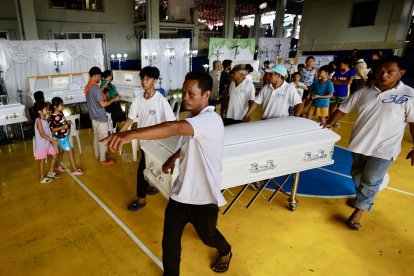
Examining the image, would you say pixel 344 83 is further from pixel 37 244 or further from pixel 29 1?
pixel 29 1

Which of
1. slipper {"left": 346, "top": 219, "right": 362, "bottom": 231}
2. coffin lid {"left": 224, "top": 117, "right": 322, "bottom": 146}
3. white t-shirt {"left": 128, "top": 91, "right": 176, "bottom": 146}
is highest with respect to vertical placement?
white t-shirt {"left": 128, "top": 91, "right": 176, "bottom": 146}

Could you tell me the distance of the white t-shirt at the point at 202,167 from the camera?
165 cm

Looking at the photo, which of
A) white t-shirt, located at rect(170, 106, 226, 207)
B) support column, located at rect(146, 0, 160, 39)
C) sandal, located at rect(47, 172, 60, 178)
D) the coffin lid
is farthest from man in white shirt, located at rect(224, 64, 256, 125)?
support column, located at rect(146, 0, 160, 39)

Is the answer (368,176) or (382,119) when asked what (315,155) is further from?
(382,119)

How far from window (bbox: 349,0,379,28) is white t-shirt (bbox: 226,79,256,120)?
12.6 metres

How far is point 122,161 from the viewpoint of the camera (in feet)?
15.7

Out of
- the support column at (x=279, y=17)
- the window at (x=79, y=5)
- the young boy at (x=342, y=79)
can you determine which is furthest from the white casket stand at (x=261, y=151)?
the support column at (x=279, y=17)

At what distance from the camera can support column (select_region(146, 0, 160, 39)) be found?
1306cm

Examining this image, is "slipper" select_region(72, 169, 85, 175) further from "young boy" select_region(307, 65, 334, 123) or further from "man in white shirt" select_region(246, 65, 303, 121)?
"young boy" select_region(307, 65, 334, 123)

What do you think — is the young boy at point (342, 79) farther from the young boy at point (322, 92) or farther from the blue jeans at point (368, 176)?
the blue jeans at point (368, 176)

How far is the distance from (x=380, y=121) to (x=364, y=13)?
44.9ft

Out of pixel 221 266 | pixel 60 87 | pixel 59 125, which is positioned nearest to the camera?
pixel 221 266

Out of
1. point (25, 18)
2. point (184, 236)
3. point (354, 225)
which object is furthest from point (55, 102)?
point (25, 18)

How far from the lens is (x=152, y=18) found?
1317 centimetres
